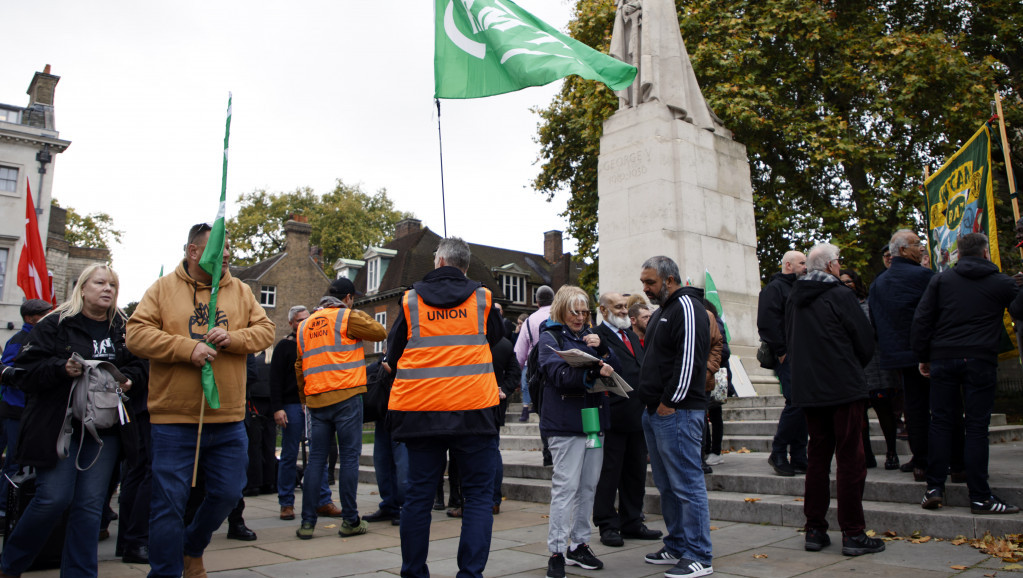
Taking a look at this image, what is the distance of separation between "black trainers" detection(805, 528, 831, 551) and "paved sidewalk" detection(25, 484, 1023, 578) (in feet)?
0.21

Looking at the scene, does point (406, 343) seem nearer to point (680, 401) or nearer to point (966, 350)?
point (680, 401)

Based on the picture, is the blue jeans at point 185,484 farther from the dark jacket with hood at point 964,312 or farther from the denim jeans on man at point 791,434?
the dark jacket with hood at point 964,312

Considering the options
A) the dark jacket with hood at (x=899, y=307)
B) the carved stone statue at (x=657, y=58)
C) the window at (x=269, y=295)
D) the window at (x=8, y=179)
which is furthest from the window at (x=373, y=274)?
the dark jacket with hood at (x=899, y=307)

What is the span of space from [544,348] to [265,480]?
18.9ft

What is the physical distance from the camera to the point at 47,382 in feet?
12.6

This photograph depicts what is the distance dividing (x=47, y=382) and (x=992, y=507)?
5758mm

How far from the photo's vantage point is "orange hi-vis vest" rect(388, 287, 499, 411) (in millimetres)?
3781

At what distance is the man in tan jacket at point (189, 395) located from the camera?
3.68 meters

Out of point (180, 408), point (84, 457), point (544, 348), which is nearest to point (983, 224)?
point (544, 348)

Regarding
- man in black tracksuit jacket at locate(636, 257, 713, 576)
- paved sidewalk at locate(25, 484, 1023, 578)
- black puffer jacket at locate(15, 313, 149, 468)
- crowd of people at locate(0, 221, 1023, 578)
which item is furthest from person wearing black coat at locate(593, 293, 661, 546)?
black puffer jacket at locate(15, 313, 149, 468)

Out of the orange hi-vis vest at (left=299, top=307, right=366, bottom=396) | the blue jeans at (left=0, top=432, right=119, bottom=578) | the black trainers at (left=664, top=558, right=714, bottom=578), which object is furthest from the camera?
the orange hi-vis vest at (left=299, top=307, right=366, bottom=396)

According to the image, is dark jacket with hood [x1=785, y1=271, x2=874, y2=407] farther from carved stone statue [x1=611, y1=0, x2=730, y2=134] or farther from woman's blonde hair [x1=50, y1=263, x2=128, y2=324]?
carved stone statue [x1=611, y1=0, x2=730, y2=134]

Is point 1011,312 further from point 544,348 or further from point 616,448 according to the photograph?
point 544,348

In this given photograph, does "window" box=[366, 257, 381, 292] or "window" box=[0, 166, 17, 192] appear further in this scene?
"window" box=[366, 257, 381, 292]
